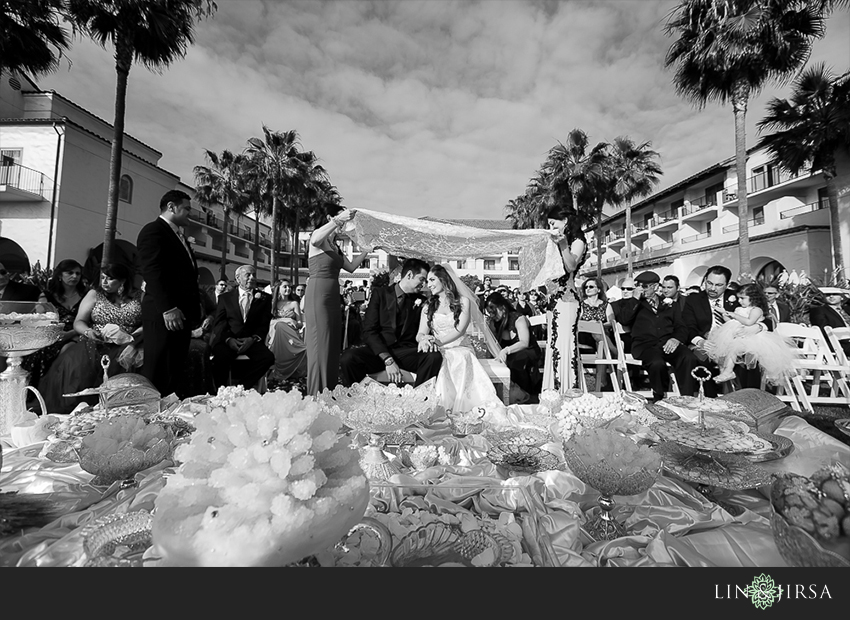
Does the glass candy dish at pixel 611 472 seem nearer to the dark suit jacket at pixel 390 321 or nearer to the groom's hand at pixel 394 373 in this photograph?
the groom's hand at pixel 394 373

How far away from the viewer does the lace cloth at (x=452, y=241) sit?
4.44 m

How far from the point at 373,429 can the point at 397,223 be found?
105 inches

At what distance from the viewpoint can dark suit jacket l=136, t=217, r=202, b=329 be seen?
3346mm

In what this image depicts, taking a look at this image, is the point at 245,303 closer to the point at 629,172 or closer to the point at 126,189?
the point at 126,189

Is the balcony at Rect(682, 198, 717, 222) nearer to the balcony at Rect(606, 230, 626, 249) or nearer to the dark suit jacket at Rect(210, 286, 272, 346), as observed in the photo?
the balcony at Rect(606, 230, 626, 249)

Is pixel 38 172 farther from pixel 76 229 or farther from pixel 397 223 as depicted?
pixel 397 223

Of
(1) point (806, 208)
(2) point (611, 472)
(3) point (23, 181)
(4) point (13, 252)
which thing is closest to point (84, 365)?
(2) point (611, 472)

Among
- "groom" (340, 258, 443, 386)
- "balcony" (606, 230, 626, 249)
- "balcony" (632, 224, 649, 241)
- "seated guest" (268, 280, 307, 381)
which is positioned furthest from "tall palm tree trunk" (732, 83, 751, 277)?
"balcony" (606, 230, 626, 249)

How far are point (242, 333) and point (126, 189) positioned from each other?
23.2m

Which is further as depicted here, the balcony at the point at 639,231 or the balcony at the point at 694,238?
the balcony at the point at 639,231

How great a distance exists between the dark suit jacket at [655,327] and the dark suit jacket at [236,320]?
18.4ft

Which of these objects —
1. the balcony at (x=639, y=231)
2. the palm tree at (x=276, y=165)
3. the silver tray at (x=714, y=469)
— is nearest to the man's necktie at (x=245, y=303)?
the silver tray at (x=714, y=469)

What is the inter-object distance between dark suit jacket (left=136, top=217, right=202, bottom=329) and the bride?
2.45 meters
